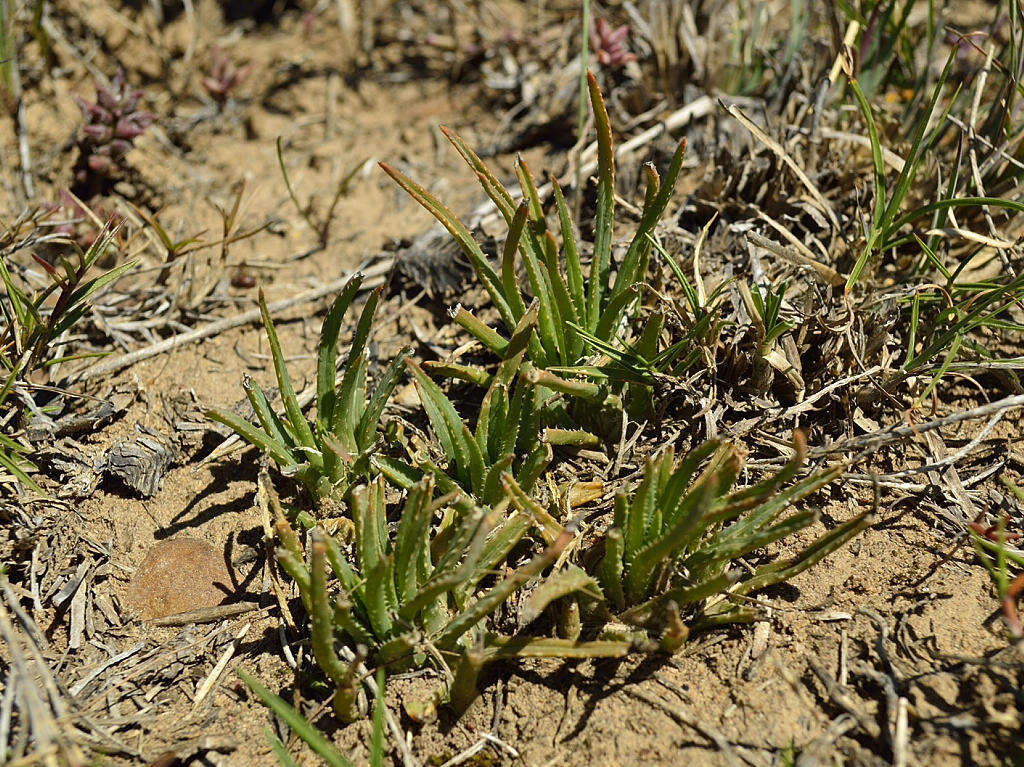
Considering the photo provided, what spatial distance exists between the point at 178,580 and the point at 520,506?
89cm

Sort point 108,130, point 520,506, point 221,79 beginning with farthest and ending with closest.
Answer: point 221,79
point 108,130
point 520,506

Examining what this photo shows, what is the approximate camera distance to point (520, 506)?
1.72 metres

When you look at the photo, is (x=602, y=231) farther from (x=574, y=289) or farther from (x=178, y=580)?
(x=178, y=580)

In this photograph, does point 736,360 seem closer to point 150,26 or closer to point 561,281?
point 561,281

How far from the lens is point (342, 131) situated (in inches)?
130

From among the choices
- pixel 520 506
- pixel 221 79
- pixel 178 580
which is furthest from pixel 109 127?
pixel 520 506

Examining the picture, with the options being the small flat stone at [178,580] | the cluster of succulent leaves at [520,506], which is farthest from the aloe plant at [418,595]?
the small flat stone at [178,580]

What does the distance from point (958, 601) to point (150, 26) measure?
141 inches

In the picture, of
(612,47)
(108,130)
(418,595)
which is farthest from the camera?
(612,47)

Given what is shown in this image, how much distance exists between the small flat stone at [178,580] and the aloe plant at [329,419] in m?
0.30

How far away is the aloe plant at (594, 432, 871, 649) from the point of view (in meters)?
Answer: 1.55

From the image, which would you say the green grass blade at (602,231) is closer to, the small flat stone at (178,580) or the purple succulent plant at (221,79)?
the small flat stone at (178,580)

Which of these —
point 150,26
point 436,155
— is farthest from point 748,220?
point 150,26

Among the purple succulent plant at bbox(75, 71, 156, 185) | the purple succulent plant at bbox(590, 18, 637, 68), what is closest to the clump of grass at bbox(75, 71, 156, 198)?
the purple succulent plant at bbox(75, 71, 156, 185)
